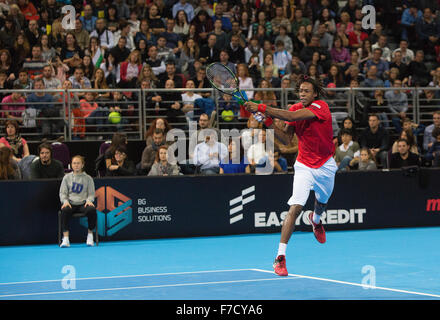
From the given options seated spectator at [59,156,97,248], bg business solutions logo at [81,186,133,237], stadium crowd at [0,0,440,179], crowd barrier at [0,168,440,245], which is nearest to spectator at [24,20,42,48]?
stadium crowd at [0,0,440,179]

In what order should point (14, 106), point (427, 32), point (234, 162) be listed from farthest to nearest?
point (427, 32) → point (14, 106) → point (234, 162)

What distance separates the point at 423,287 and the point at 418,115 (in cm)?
1016

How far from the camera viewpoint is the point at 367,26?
21891 mm

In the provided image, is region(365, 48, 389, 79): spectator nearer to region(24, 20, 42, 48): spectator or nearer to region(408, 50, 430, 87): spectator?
region(408, 50, 430, 87): spectator

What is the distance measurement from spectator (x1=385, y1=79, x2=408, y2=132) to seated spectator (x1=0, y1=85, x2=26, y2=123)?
8.43 metres

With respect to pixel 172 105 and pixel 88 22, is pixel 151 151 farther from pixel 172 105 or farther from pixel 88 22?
pixel 88 22

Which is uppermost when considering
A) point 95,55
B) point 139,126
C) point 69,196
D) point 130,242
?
point 95,55

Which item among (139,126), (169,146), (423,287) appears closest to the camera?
(423,287)

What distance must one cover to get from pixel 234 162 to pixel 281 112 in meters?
6.46

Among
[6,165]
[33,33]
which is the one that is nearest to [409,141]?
[6,165]

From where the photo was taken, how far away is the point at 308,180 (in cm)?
917

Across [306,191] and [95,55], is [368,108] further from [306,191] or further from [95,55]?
[306,191]

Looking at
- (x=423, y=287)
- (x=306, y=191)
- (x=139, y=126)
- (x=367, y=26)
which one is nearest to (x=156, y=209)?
(x=139, y=126)

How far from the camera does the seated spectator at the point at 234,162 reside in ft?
48.0
